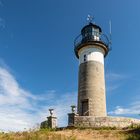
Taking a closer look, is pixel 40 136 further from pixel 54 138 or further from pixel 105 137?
pixel 105 137

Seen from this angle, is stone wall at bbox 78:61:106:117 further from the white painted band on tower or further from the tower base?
the tower base

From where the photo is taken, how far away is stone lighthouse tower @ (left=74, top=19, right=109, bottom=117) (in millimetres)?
27688

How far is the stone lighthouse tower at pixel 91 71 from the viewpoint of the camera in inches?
1090

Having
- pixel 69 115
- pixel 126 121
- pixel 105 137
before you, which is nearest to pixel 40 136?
pixel 105 137

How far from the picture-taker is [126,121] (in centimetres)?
2528

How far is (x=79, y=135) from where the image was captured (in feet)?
66.9

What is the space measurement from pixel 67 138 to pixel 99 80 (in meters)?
11.6

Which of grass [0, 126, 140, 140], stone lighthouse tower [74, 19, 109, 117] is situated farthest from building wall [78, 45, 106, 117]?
grass [0, 126, 140, 140]

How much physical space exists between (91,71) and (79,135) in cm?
954

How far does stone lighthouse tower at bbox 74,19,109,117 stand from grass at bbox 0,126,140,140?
170 inches

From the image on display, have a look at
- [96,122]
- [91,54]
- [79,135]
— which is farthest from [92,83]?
[79,135]

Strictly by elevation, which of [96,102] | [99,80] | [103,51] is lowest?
[96,102]

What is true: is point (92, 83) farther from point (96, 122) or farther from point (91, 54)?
point (96, 122)

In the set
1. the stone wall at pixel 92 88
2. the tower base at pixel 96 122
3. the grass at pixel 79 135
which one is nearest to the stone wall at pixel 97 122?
the tower base at pixel 96 122
